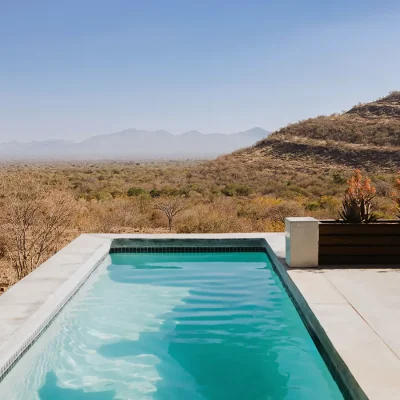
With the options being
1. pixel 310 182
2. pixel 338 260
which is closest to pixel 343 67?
pixel 310 182

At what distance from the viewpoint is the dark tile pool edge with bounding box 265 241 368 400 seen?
333 centimetres

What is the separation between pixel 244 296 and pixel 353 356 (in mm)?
2907

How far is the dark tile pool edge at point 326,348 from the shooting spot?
3329mm

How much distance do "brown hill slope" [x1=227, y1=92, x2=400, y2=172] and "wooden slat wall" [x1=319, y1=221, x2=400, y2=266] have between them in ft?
106

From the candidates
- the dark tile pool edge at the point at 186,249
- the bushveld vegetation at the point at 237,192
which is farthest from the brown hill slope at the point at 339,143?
the dark tile pool edge at the point at 186,249

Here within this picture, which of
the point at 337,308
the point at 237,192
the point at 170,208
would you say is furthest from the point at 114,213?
the point at 237,192

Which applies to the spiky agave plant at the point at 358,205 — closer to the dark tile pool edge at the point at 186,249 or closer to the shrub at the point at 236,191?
the dark tile pool edge at the point at 186,249

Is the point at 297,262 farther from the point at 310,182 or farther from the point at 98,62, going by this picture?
the point at 98,62

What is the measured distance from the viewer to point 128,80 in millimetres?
51906

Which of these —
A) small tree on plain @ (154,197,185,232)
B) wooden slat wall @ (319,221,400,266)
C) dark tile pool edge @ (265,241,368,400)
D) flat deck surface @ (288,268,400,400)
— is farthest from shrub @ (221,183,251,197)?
flat deck surface @ (288,268,400,400)

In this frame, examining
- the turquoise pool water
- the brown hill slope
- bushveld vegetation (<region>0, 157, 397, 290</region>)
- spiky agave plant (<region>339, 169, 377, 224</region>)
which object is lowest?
the turquoise pool water

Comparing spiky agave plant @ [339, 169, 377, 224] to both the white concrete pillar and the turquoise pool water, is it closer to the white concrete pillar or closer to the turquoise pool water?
the white concrete pillar

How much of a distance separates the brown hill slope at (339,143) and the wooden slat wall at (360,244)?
32.2 metres

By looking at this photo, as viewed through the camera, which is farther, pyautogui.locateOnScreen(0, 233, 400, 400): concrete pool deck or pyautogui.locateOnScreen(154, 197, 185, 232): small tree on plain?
pyautogui.locateOnScreen(154, 197, 185, 232): small tree on plain
